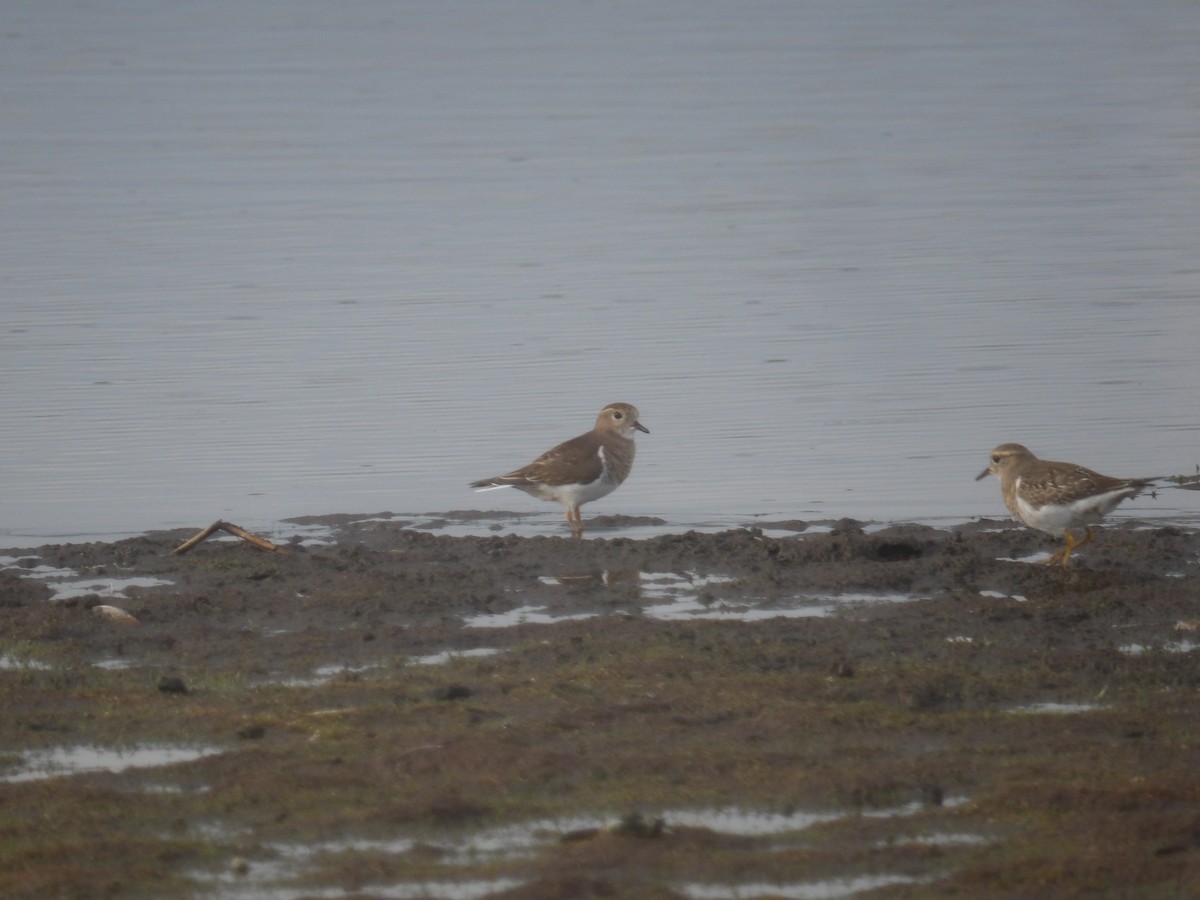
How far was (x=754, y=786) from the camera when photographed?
Answer: 22.5ft

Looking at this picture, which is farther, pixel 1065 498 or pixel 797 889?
pixel 1065 498

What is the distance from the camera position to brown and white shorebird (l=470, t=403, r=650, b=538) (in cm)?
1231

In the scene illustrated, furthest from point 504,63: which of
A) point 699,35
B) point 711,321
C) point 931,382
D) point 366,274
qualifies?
point 931,382

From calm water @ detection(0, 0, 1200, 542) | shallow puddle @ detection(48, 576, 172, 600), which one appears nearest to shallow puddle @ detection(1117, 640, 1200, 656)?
calm water @ detection(0, 0, 1200, 542)

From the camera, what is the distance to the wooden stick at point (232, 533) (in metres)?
10.8

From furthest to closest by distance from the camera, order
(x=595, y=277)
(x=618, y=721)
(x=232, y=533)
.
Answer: (x=595, y=277), (x=232, y=533), (x=618, y=721)

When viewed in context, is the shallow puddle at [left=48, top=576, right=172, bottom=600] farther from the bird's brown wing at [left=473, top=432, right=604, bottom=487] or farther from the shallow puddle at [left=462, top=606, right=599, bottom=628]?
the bird's brown wing at [left=473, top=432, right=604, bottom=487]

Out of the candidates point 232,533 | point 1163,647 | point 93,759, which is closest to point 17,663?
point 93,759

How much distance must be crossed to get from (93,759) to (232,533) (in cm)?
355

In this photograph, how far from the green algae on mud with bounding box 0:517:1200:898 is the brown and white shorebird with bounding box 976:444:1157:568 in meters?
0.21

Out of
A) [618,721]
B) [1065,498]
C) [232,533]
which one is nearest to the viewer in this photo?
[618,721]

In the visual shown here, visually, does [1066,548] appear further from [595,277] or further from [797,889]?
[595,277]

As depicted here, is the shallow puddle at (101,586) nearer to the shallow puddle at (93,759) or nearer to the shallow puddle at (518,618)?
the shallow puddle at (518,618)

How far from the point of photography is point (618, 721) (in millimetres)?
7590
